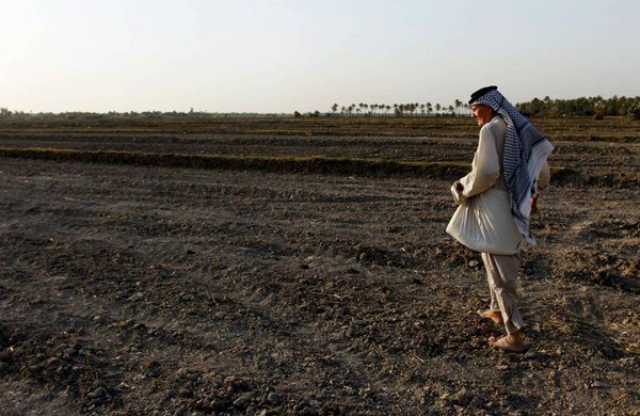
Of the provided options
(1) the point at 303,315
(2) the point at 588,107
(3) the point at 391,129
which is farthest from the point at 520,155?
(2) the point at 588,107

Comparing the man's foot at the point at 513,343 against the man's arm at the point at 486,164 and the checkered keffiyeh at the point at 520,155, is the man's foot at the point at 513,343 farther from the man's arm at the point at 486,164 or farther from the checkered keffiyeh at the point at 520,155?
the man's arm at the point at 486,164

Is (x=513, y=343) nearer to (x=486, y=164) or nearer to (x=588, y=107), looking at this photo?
(x=486, y=164)

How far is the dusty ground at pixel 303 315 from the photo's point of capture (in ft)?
13.1

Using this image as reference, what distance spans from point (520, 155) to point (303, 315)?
8.13 ft

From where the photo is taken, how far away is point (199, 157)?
18094 mm

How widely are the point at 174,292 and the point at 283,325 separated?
1.51 m

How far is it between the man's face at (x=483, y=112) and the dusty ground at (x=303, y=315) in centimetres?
186

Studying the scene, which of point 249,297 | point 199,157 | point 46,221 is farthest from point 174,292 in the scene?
point 199,157

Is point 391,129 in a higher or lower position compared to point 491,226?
higher

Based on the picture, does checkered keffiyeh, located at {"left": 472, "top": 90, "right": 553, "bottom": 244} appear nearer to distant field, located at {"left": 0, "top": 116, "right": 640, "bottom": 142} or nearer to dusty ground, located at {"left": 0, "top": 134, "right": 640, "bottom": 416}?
dusty ground, located at {"left": 0, "top": 134, "right": 640, "bottom": 416}

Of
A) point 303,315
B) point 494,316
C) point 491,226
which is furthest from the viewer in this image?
point 303,315

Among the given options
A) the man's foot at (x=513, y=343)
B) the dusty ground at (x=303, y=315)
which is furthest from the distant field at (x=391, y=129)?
the man's foot at (x=513, y=343)

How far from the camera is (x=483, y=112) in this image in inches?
180

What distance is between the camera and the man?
Result: 175 inches
